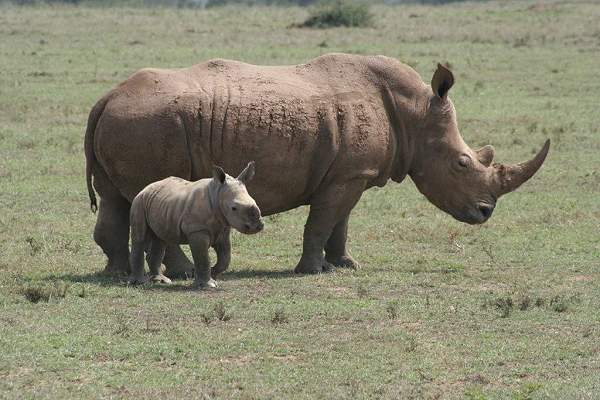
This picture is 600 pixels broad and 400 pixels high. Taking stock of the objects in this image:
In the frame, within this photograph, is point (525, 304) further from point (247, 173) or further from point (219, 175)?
point (219, 175)

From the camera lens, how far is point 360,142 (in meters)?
12.1

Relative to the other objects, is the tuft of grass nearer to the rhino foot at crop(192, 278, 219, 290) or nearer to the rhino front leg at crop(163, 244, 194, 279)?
the rhino foot at crop(192, 278, 219, 290)

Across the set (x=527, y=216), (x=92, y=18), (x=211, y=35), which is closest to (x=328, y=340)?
(x=527, y=216)

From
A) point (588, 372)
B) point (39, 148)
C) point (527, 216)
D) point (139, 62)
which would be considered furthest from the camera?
point (139, 62)

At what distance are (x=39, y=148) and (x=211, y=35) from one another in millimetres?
16267

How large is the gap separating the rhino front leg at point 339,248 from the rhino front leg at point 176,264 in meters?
1.46

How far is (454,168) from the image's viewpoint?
1256 centimetres

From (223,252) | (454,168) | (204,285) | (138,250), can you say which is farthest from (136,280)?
(454,168)

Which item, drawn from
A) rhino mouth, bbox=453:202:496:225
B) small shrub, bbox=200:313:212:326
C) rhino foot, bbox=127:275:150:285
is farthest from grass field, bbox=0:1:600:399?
rhino mouth, bbox=453:202:496:225

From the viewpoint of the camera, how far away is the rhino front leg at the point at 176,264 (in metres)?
11.7

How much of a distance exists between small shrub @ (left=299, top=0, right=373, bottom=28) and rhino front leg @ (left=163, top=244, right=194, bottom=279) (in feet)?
89.3

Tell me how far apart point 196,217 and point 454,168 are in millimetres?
2970

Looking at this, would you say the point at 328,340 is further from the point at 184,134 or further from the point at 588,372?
the point at 184,134

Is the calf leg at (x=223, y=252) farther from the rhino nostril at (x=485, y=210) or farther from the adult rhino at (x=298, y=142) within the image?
the rhino nostril at (x=485, y=210)
